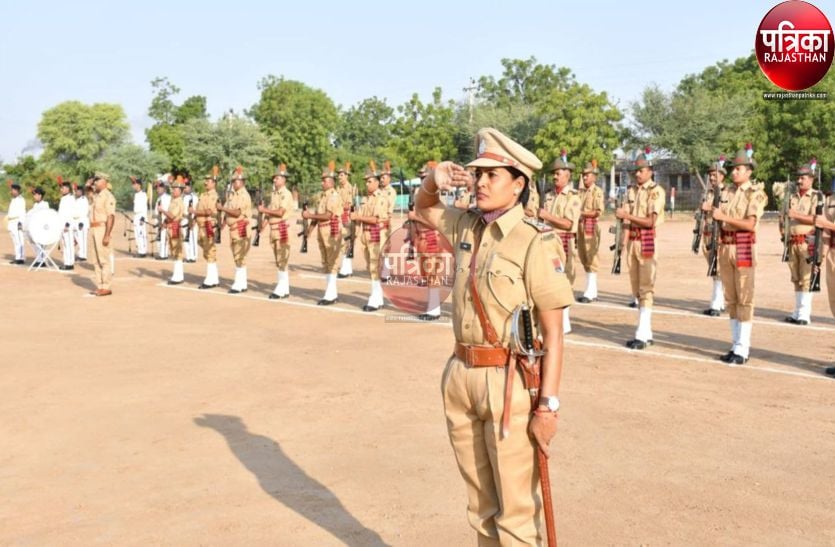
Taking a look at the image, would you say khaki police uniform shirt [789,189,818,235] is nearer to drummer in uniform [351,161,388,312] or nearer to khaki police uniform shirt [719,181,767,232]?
khaki police uniform shirt [719,181,767,232]

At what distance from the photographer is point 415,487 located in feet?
19.6

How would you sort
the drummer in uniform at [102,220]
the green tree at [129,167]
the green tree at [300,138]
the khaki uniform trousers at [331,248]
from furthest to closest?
the green tree at [300,138] → the green tree at [129,167] → the drummer in uniform at [102,220] → the khaki uniform trousers at [331,248]

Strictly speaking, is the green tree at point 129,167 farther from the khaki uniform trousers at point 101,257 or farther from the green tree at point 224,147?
the khaki uniform trousers at point 101,257

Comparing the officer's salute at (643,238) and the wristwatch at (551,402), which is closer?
the wristwatch at (551,402)

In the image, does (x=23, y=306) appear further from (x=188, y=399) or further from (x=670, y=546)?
(x=670, y=546)

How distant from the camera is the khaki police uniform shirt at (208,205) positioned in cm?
1729

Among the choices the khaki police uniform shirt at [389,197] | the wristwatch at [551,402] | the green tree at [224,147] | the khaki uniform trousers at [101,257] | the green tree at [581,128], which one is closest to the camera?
the wristwatch at [551,402]

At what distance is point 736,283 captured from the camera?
32.5 feet

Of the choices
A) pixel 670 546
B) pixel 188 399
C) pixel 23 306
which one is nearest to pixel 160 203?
pixel 23 306

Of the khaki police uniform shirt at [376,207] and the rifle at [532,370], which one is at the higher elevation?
the khaki police uniform shirt at [376,207]

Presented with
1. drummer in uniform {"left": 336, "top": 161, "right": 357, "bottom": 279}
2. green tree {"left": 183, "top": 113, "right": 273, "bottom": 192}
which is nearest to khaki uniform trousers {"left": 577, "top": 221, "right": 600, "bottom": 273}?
drummer in uniform {"left": 336, "top": 161, "right": 357, "bottom": 279}

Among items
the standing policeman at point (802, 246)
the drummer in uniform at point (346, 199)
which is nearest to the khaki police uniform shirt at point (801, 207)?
the standing policeman at point (802, 246)

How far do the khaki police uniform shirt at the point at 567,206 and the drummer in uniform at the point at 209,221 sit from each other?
7.26m

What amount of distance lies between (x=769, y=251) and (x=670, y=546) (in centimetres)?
2079
